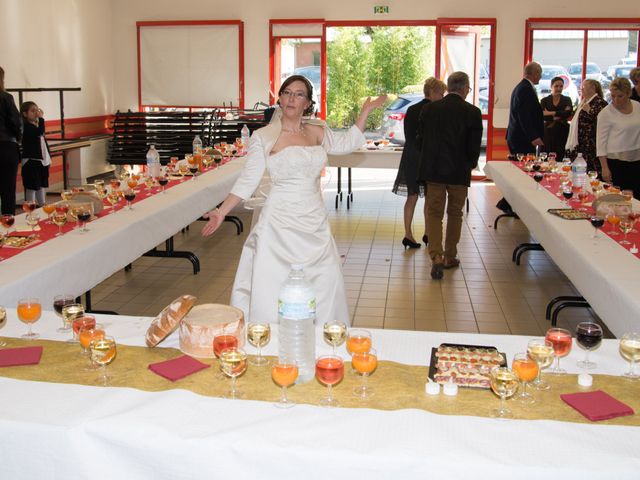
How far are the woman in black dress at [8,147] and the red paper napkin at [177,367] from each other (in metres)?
6.62

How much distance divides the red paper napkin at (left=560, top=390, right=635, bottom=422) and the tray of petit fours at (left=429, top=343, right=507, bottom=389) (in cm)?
25

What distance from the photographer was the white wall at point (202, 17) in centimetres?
1297

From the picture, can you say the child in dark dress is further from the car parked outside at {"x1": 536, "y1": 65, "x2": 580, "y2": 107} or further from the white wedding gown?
the car parked outside at {"x1": 536, "y1": 65, "x2": 580, "y2": 107}

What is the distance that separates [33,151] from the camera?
9703 mm

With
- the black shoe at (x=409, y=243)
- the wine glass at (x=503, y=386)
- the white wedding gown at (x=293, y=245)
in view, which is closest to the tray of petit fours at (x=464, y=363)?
the wine glass at (x=503, y=386)

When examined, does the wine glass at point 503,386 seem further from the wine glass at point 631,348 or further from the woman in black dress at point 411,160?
the woman in black dress at point 411,160

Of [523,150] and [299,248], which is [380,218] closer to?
[523,150]

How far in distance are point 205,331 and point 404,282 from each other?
4.47 m

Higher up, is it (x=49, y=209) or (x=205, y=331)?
(x=49, y=209)

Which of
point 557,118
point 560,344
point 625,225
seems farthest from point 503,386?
point 557,118

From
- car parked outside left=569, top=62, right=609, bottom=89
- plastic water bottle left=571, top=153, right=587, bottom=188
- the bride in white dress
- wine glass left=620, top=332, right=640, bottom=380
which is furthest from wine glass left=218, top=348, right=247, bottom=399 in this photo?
car parked outside left=569, top=62, right=609, bottom=89

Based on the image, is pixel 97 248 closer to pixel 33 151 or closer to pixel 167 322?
pixel 167 322

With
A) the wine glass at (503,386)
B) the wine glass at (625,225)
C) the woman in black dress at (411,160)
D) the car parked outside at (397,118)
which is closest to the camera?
the wine glass at (503,386)

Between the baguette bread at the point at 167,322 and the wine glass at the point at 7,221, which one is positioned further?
the wine glass at the point at 7,221
